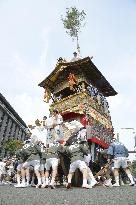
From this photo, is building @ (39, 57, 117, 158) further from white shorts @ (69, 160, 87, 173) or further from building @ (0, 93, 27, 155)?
building @ (0, 93, 27, 155)

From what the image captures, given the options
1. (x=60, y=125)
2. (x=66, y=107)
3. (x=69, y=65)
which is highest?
(x=69, y=65)

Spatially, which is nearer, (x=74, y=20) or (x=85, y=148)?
(x=85, y=148)

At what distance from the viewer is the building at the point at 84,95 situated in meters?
18.0

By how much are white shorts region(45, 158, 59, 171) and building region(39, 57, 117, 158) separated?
8.41 meters

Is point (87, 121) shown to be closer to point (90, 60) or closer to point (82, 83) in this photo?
point (82, 83)

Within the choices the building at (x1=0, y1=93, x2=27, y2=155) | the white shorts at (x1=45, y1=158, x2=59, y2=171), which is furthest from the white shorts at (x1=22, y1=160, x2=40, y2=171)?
the building at (x1=0, y1=93, x2=27, y2=155)

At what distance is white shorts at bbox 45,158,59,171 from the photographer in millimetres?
7766

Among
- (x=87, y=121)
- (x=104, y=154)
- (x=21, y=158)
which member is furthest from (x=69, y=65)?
(x=21, y=158)

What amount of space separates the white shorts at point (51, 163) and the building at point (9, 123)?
30.2 metres

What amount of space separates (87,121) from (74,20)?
11.4 meters

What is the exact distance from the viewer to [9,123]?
42.0m

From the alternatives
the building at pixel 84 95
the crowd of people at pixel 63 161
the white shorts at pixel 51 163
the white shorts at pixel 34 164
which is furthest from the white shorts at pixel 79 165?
the building at pixel 84 95

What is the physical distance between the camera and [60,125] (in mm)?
10195

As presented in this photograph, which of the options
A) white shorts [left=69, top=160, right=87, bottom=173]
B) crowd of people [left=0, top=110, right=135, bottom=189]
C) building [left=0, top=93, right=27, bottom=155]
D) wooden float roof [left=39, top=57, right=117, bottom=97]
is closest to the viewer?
white shorts [left=69, top=160, right=87, bottom=173]
